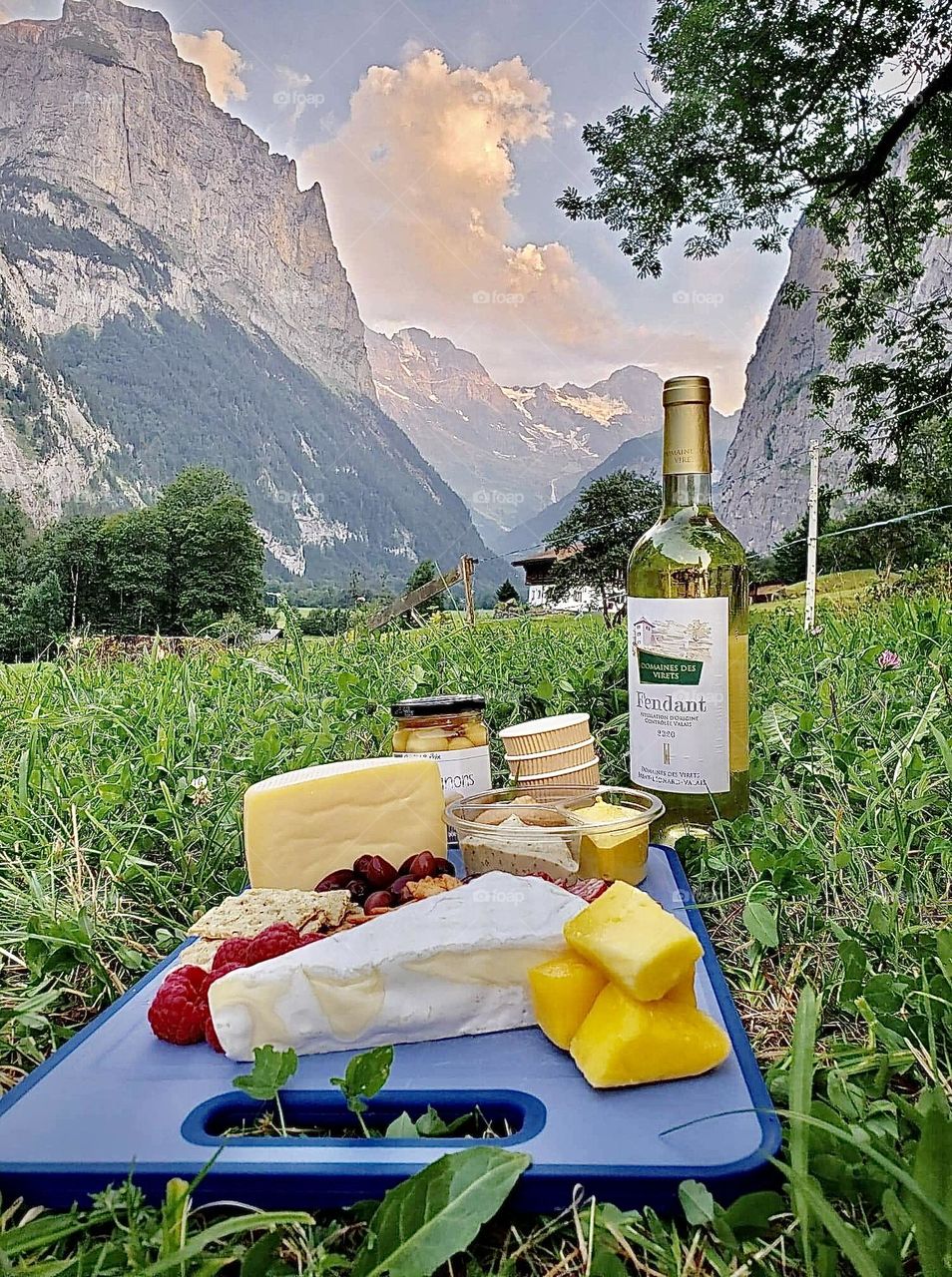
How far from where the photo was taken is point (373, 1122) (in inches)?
21.4

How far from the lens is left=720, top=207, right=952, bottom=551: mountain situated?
9.63 m

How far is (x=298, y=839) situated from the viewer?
947 mm

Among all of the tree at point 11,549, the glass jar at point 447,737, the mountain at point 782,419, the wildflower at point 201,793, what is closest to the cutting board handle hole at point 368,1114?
the glass jar at point 447,737

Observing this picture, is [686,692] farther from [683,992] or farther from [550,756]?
[683,992]

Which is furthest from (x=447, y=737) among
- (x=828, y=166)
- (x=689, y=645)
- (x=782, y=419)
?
(x=782, y=419)

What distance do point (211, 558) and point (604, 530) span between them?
728 centimetres

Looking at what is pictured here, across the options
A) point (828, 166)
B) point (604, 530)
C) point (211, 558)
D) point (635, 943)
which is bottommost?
point (635, 943)

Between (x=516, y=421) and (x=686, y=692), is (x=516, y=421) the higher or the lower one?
the higher one

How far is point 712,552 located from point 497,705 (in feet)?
1.95

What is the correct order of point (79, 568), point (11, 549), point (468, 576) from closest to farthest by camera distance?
point (468, 576)
point (79, 568)
point (11, 549)

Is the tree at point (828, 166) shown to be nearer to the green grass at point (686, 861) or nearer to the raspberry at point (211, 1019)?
the green grass at point (686, 861)

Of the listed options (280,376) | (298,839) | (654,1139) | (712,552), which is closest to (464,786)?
(298,839)

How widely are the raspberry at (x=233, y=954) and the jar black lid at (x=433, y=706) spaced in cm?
43

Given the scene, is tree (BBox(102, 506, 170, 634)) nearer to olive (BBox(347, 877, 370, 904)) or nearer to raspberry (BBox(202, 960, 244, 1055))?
olive (BBox(347, 877, 370, 904))
